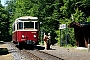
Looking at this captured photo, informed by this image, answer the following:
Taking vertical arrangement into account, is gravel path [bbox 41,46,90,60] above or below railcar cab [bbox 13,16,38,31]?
below

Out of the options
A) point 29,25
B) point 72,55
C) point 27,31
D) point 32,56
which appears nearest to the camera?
point 32,56

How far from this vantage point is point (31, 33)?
27922 mm

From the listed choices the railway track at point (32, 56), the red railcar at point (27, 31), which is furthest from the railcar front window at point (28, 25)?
the railway track at point (32, 56)

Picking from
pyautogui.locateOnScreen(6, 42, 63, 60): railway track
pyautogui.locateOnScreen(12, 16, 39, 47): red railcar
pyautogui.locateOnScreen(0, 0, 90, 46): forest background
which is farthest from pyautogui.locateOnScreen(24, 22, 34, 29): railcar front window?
pyautogui.locateOnScreen(0, 0, 90, 46): forest background

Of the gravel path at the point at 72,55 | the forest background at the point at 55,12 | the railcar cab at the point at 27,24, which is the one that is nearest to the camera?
the gravel path at the point at 72,55

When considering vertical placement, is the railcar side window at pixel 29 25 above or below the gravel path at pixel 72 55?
above

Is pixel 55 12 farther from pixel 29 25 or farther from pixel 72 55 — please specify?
pixel 72 55

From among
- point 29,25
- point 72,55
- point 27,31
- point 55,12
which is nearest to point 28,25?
point 29,25

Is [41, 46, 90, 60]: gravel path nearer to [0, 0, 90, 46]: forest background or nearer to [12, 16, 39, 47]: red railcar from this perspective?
[12, 16, 39, 47]: red railcar

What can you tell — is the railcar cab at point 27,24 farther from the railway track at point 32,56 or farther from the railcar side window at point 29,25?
the railway track at point 32,56

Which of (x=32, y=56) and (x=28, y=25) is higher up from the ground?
(x=28, y=25)

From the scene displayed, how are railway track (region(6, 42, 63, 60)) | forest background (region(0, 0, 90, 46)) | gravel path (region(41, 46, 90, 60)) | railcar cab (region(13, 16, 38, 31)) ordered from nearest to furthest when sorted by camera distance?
gravel path (region(41, 46, 90, 60))
railway track (region(6, 42, 63, 60))
railcar cab (region(13, 16, 38, 31))
forest background (region(0, 0, 90, 46))

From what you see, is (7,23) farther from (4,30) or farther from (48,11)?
(48,11)

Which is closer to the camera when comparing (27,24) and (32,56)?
(32,56)
